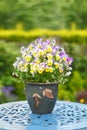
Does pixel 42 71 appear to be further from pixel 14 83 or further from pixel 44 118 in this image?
pixel 14 83

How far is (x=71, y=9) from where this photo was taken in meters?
15.0

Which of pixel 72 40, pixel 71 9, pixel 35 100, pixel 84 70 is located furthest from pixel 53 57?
pixel 71 9

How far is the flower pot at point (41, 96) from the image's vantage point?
10.1ft

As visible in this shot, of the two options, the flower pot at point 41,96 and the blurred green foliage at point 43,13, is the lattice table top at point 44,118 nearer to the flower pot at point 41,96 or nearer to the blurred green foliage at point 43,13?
the flower pot at point 41,96

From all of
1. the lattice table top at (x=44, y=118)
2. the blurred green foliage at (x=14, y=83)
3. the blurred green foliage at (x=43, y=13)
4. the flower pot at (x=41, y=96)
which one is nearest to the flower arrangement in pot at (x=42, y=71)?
the flower pot at (x=41, y=96)

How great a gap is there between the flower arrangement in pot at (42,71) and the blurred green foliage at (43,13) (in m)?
11.4

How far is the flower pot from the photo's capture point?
121 inches

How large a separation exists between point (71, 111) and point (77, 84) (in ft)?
9.51

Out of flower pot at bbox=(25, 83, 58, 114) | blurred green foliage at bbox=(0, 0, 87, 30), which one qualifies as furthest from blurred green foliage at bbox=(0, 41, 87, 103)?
blurred green foliage at bbox=(0, 0, 87, 30)

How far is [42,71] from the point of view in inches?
119

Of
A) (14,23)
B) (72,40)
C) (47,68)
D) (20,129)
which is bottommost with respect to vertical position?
(20,129)

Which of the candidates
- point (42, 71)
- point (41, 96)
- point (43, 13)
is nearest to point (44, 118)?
point (41, 96)

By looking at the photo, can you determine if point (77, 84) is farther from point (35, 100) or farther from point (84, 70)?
point (35, 100)

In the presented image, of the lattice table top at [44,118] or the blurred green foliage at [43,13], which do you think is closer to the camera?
the lattice table top at [44,118]
